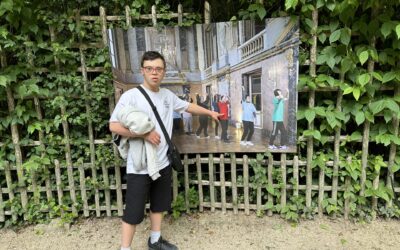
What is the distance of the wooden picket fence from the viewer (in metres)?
3.07

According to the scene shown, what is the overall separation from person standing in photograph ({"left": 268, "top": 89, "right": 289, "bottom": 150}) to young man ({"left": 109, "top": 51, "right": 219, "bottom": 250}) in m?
1.00

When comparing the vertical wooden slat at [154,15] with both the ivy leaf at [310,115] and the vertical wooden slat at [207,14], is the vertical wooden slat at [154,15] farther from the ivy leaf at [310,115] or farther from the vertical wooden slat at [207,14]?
the ivy leaf at [310,115]

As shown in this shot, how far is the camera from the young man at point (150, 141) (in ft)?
7.74

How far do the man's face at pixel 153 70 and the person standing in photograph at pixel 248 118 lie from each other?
1046 millimetres

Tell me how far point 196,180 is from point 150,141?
116 cm

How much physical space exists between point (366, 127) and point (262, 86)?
3.73ft

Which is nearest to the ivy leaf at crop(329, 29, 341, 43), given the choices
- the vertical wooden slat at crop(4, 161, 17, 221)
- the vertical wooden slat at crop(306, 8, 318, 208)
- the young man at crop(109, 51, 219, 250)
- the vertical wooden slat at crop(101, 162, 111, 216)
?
the vertical wooden slat at crop(306, 8, 318, 208)

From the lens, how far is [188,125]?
3156mm

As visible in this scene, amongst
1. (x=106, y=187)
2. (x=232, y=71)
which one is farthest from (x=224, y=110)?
(x=106, y=187)

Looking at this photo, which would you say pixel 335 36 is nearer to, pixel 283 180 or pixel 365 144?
pixel 365 144

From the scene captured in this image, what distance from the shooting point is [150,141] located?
Answer: 2.37m

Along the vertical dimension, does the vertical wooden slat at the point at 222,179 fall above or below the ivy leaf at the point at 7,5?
below

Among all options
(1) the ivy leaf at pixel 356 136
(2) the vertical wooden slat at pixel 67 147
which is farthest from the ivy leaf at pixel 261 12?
(2) the vertical wooden slat at pixel 67 147

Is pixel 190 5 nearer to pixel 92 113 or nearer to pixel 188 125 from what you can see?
pixel 188 125
